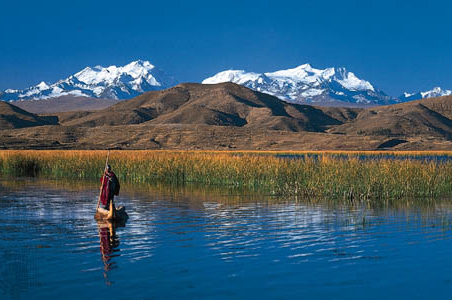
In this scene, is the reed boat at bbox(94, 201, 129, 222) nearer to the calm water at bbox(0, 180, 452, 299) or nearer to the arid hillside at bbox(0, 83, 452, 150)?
the calm water at bbox(0, 180, 452, 299)

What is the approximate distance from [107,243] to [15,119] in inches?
5749

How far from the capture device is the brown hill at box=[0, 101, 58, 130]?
5734 inches

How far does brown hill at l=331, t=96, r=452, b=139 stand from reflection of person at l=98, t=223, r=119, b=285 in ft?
431

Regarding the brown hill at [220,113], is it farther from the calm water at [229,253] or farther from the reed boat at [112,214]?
the reed boat at [112,214]

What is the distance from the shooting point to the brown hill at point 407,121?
146m

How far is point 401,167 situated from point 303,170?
13.4 feet

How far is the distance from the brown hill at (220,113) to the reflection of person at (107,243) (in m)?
133

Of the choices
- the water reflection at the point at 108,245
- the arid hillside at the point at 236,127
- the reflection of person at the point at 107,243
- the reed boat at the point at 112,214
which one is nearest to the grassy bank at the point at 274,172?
the reed boat at the point at 112,214

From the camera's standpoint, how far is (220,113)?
16400cm

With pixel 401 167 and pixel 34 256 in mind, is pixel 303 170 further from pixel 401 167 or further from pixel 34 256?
pixel 34 256

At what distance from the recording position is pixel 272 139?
385 feet

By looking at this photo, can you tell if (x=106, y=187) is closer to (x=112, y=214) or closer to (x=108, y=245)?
(x=112, y=214)

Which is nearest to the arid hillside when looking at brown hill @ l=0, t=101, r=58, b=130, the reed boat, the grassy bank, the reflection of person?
brown hill @ l=0, t=101, r=58, b=130

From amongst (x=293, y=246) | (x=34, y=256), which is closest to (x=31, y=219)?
(x=34, y=256)
